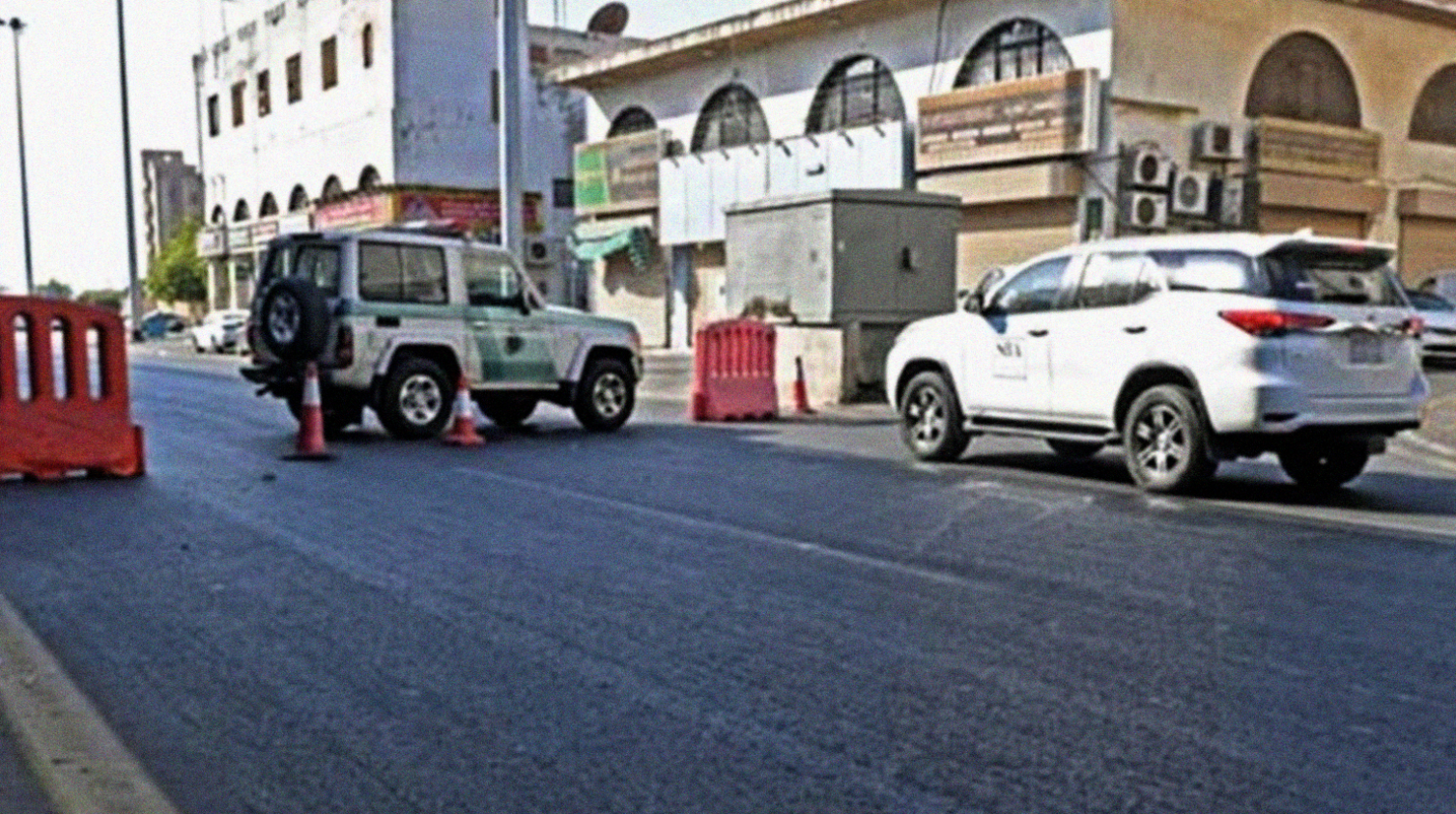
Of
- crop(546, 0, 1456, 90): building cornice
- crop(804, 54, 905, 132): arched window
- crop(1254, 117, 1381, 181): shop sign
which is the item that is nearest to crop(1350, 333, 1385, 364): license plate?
crop(1254, 117, 1381, 181): shop sign

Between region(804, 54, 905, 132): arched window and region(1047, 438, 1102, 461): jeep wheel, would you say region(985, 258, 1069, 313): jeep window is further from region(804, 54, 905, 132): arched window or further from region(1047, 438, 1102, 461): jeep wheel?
region(804, 54, 905, 132): arched window

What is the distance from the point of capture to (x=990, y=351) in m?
11.8

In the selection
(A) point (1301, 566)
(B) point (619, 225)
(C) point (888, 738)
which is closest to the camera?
(C) point (888, 738)

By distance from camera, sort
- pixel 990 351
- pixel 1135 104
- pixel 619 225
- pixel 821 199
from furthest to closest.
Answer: pixel 619 225 → pixel 1135 104 → pixel 821 199 → pixel 990 351

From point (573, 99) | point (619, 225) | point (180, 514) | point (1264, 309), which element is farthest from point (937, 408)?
point (573, 99)

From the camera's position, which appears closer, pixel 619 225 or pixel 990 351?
pixel 990 351

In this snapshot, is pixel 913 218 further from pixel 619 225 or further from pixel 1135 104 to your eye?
pixel 619 225

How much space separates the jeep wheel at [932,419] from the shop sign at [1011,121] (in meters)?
12.3

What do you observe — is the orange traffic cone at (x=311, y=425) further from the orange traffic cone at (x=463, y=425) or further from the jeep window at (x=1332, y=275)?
the jeep window at (x=1332, y=275)

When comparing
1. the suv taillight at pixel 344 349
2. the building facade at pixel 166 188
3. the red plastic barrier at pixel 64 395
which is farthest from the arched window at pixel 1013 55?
the building facade at pixel 166 188

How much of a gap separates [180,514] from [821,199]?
37.2 feet

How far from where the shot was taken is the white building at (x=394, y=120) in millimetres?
43438

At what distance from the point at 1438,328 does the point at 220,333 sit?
32739 millimetres

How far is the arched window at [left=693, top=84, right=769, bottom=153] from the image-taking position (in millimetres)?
30828
